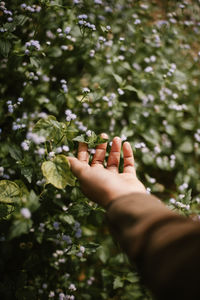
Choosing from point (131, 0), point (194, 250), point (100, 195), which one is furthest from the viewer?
point (131, 0)

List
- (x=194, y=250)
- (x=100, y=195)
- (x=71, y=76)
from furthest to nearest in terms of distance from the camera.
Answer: (x=71, y=76) < (x=100, y=195) < (x=194, y=250)

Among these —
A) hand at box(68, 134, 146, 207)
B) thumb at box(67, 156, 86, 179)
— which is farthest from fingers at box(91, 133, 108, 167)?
thumb at box(67, 156, 86, 179)

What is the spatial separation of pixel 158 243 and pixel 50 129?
1.18m

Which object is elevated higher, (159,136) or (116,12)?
(116,12)

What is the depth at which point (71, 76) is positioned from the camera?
2822 mm

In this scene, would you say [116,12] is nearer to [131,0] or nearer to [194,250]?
[131,0]

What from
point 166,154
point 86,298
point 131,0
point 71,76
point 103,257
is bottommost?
point 86,298

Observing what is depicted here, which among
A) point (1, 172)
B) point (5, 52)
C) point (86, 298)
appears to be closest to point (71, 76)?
point (5, 52)

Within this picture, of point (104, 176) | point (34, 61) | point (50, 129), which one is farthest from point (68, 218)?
point (34, 61)

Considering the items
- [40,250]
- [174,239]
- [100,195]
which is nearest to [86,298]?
[40,250]

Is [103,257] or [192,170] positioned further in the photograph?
[192,170]

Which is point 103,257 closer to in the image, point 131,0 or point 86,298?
point 86,298

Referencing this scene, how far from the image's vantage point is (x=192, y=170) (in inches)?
125

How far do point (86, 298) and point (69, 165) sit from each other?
1.32m
